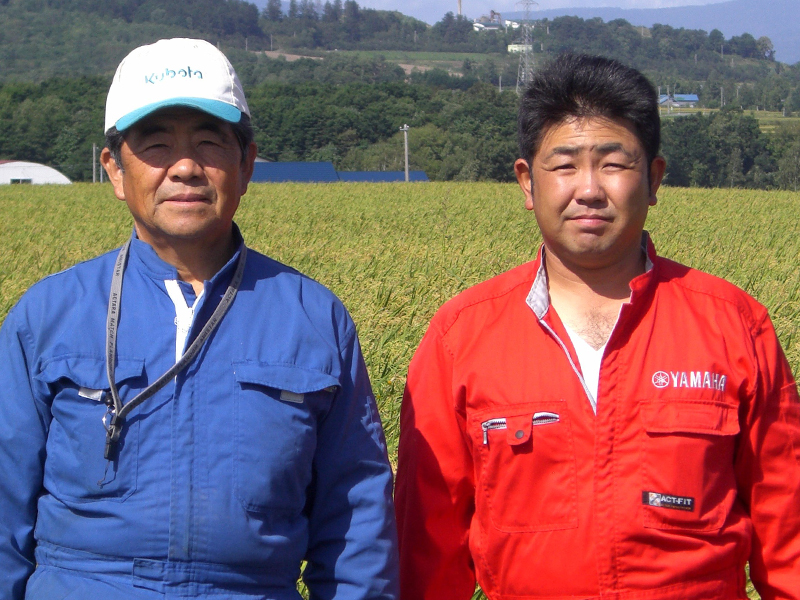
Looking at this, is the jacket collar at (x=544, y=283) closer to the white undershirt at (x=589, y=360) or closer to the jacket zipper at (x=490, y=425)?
the white undershirt at (x=589, y=360)

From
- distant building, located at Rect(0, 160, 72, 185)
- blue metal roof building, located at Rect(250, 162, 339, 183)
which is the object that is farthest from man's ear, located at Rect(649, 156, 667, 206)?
distant building, located at Rect(0, 160, 72, 185)

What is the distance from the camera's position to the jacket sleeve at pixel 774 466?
1825mm

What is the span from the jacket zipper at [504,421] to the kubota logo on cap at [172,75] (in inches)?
35.7

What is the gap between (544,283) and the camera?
6.56ft

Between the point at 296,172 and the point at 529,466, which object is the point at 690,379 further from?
the point at 296,172

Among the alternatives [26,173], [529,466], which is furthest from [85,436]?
[26,173]

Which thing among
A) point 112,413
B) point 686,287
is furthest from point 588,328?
point 112,413

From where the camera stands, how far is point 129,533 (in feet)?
5.17

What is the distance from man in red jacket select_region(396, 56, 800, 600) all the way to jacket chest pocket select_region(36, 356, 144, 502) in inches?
25.1

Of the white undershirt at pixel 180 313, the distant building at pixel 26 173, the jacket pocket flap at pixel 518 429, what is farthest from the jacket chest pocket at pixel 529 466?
the distant building at pixel 26 173

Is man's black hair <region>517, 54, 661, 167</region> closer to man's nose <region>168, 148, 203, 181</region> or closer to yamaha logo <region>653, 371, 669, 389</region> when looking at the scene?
yamaha logo <region>653, 371, 669, 389</region>

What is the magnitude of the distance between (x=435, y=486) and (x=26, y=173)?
51675 mm

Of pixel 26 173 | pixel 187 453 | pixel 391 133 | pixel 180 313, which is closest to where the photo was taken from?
pixel 187 453

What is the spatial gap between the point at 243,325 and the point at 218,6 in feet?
601
